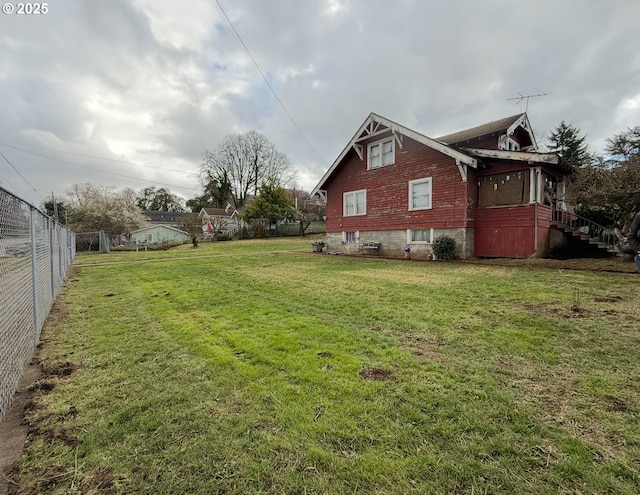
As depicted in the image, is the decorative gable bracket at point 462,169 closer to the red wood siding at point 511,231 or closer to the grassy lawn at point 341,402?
the red wood siding at point 511,231

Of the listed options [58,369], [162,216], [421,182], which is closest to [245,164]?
[162,216]

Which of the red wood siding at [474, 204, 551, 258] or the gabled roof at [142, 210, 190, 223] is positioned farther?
the gabled roof at [142, 210, 190, 223]

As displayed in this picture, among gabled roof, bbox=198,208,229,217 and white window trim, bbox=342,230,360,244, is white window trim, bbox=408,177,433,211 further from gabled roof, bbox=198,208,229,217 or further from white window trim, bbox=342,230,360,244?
gabled roof, bbox=198,208,229,217

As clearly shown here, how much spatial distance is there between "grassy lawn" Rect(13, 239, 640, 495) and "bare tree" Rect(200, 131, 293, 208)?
4029cm

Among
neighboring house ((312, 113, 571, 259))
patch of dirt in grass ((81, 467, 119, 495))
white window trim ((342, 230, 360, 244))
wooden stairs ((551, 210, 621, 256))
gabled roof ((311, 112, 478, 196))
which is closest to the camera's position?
patch of dirt in grass ((81, 467, 119, 495))

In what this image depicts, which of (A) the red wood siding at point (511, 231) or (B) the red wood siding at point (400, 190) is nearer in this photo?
(A) the red wood siding at point (511, 231)

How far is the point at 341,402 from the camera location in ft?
7.62

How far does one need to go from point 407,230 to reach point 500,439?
13.2m

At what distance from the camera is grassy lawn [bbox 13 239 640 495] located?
1646mm

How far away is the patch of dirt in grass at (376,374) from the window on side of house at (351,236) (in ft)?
46.5

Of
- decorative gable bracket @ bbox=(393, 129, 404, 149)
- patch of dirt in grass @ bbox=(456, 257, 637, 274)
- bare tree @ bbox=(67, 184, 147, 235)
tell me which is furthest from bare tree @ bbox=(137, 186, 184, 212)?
patch of dirt in grass @ bbox=(456, 257, 637, 274)

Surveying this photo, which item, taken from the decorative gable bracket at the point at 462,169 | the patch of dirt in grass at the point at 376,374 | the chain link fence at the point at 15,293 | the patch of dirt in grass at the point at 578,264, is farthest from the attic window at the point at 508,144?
the chain link fence at the point at 15,293

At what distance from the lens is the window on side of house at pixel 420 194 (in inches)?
538

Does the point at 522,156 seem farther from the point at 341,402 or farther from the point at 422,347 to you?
the point at 341,402
